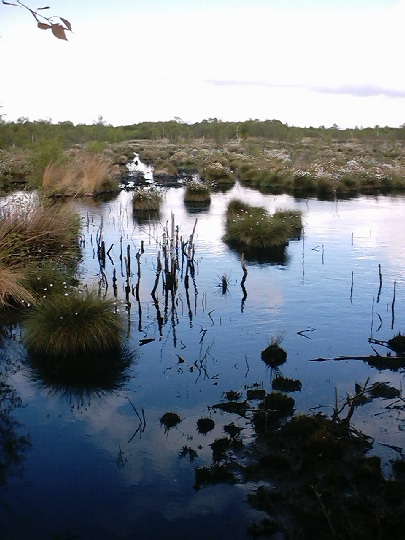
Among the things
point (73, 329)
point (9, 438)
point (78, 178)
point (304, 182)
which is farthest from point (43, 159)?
point (9, 438)

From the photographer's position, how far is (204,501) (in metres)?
5.86

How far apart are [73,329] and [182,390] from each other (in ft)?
6.74

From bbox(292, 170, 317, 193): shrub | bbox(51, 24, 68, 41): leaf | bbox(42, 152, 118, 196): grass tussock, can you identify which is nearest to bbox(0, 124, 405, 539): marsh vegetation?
bbox(51, 24, 68, 41): leaf

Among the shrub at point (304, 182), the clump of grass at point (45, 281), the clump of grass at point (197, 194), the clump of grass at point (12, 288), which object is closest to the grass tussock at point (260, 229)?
the clump of grass at point (45, 281)

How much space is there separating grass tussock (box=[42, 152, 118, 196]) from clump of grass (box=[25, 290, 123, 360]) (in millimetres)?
13127

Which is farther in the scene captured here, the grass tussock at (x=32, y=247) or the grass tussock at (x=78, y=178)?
the grass tussock at (x=78, y=178)

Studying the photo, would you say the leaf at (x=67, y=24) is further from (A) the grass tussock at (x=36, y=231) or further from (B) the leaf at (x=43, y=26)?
(A) the grass tussock at (x=36, y=231)

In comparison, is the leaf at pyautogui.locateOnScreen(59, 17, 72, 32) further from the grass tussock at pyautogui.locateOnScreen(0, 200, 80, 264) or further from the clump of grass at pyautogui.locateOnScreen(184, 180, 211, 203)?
the clump of grass at pyautogui.locateOnScreen(184, 180, 211, 203)

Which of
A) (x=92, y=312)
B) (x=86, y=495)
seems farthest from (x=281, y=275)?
(x=86, y=495)

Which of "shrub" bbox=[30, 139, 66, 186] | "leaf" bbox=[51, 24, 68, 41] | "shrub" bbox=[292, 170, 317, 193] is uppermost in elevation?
"leaf" bbox=[51, 24, 68, 41]

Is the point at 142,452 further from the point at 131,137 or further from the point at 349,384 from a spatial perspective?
the point at 131,137

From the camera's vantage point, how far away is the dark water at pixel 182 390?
575cm

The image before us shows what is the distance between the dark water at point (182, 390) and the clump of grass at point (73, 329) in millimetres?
410

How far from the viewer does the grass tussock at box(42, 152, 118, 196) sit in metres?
24.0
